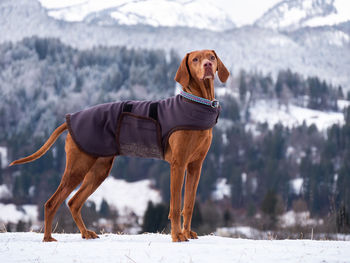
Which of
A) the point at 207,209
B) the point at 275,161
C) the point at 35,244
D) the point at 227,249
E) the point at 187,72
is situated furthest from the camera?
the point at 275,161

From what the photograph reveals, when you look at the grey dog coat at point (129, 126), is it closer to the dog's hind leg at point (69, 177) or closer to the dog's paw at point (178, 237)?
the dog's hind leg at point (69, 177)

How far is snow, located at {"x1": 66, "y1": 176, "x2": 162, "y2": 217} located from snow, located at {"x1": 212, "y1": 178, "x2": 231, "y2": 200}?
17837 millimetres

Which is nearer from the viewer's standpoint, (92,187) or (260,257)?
(260,257)

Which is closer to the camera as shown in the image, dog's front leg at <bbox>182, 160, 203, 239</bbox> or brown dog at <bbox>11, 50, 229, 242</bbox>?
brown dog at <bbox>11, 50, 229, 242</bbox>

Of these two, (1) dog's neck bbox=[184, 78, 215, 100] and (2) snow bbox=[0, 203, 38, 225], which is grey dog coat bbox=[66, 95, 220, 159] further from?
(2) snow bbox=[0, 203, 38, 225]

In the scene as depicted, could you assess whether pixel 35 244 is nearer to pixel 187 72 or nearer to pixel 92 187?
pixel 92 187

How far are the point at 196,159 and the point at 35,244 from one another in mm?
2916

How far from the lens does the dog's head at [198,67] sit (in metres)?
7.59

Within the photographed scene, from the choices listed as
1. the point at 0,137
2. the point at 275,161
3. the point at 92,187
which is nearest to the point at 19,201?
the point at 0,137

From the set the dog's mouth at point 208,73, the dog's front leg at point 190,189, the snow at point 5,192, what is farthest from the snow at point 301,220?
the snow at point 5,192

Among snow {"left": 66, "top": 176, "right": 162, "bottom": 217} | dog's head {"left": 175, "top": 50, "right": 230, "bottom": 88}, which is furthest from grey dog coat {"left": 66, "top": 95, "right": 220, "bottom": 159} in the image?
snow {"left": 66, "top": 176, "right": 162, "bottom": 217}

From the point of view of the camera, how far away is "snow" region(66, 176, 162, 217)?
151 m

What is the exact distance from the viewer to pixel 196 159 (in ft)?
26.4

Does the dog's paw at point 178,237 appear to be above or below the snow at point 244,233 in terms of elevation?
above
